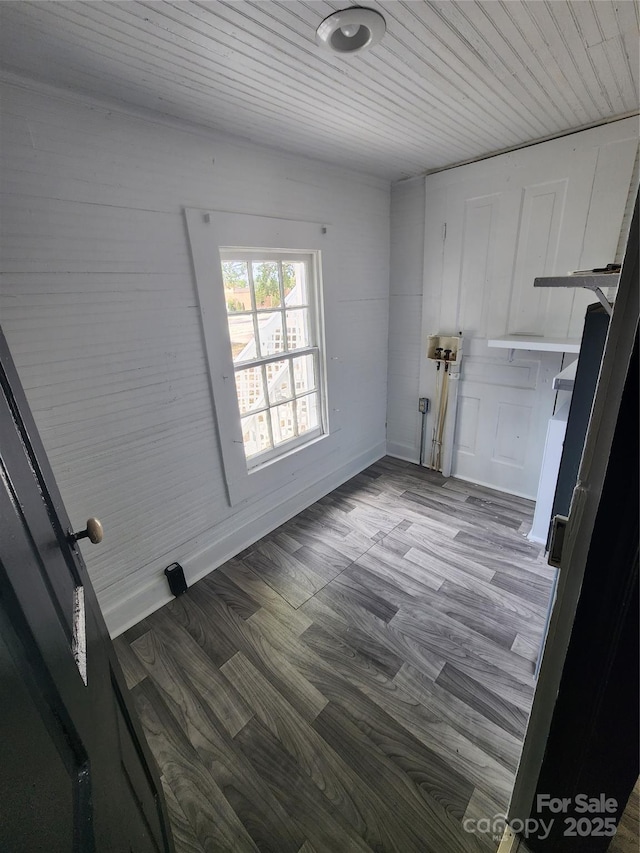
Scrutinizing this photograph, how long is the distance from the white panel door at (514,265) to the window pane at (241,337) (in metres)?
1.64

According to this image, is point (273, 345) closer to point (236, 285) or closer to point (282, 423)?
point (236, 285)

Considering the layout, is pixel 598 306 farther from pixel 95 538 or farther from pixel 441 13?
pixel 95 538

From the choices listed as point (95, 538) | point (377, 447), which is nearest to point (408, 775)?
point (95, 538)

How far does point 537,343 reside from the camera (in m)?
2.29

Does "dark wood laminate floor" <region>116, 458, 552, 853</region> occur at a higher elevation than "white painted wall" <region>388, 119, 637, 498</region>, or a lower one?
lower

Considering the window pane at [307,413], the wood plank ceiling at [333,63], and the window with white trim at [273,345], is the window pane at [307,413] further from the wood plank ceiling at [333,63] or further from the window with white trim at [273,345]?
the wood plank ceiling at [333,63]

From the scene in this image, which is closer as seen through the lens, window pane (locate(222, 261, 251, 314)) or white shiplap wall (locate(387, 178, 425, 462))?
window pane (locate(222, 261, 251, 314))

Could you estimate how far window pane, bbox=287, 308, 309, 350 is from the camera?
2473 mm

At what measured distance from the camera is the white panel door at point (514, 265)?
2117 millimetres

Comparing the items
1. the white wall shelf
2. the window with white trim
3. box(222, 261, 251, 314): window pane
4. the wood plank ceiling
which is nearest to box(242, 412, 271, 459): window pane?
the window with white trim

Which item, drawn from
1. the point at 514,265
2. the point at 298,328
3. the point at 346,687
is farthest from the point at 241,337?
the point at 514,265

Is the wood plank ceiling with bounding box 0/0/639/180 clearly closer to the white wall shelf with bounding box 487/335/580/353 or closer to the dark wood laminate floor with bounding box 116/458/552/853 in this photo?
the white wall shelf with bounding box 487/335/580/353

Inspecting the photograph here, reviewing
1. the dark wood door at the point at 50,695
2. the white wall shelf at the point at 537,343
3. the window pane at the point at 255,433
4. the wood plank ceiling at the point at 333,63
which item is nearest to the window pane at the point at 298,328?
the window pane at the point at 255,433

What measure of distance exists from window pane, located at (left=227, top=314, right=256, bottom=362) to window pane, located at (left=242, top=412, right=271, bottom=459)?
1.32ft
